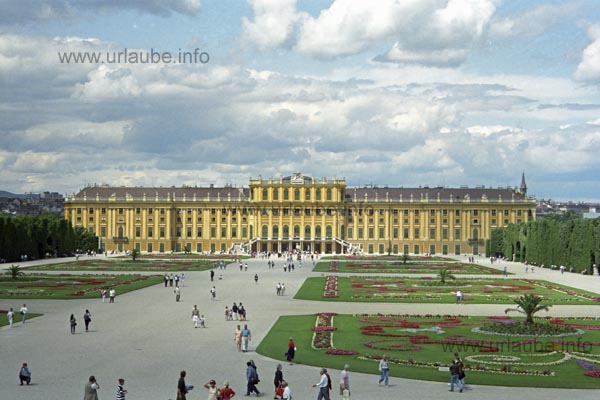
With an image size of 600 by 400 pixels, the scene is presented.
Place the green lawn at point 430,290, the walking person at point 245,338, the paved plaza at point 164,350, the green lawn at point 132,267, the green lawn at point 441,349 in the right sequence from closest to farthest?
1. the paved plaza at point 164,350
2. the green lawn at point 441,349
3. the walking person at point 245,338
4. the green lawn at point 430,290
5. the green lawn at point 132,267

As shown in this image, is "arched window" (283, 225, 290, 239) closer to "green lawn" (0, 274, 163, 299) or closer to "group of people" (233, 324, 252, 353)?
"green lawn" (0, 274, 163, 299)

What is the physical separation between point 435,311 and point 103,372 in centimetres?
2437

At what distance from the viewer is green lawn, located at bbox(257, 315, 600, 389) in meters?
28.9

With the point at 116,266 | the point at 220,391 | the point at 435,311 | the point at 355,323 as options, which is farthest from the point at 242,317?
the point at 116,266

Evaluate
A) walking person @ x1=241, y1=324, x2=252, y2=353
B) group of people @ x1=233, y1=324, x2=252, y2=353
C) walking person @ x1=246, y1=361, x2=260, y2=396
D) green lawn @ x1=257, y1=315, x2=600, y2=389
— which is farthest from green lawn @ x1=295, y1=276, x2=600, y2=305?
walking person @ x1=246, y1=361, x2=260, y2=396

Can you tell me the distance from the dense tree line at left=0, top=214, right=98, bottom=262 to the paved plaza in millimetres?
54823

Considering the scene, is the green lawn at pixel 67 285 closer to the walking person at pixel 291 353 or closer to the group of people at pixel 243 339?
the group of people at pixel 243 339

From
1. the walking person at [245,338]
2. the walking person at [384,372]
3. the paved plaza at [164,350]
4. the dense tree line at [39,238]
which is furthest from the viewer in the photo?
the dense tree line at [39,238]

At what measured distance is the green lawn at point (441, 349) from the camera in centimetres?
2886

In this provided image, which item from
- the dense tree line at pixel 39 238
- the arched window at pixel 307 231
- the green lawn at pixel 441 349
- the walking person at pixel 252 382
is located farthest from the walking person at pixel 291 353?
the arched window at pixel 307 231

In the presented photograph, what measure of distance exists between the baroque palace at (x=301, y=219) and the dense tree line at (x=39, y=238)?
57.0ft

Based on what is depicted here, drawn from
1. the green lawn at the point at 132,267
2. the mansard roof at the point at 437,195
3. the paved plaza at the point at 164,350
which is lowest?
the paved plaza at the point at 164,350

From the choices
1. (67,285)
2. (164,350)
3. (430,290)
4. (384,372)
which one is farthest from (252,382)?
(67,285)

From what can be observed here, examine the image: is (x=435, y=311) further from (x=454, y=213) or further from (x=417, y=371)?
(x=454, y=213)
